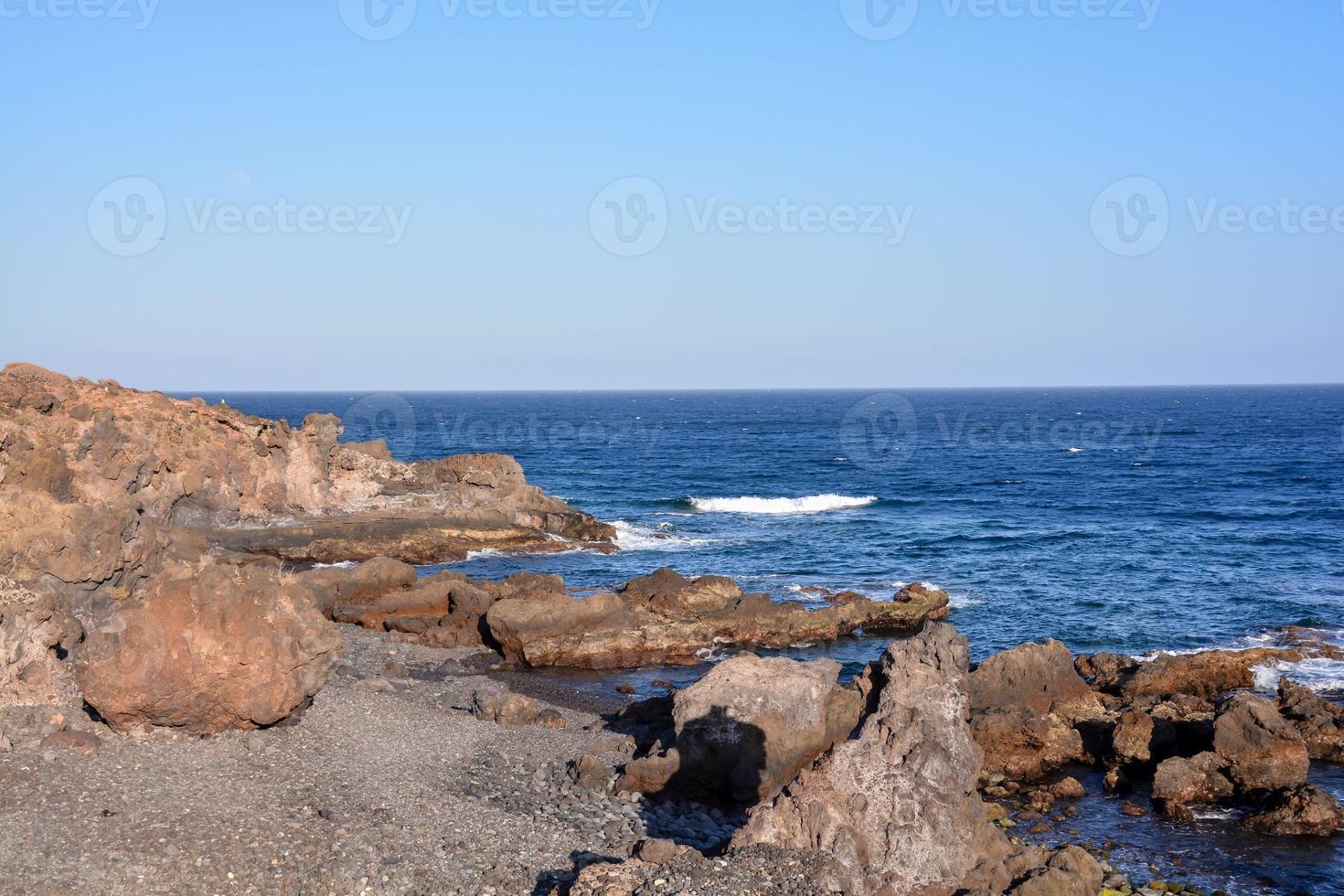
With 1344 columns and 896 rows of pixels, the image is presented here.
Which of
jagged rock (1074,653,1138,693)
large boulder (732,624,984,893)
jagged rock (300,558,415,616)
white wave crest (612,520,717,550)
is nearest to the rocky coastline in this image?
large boulder (732,624,984,893)

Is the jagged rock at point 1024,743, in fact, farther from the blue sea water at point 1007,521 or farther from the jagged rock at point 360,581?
the jagged rock at point 360,581

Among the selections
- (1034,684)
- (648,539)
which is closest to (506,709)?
(1034,684)

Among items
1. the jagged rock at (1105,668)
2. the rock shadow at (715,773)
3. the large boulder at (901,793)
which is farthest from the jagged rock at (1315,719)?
the rock shadow at (715,773)

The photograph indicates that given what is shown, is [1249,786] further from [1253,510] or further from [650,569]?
[1253,510]

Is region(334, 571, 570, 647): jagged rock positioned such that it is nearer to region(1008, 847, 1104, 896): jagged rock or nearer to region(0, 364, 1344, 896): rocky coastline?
region(0, 364, 1344, 896): rocky coastline

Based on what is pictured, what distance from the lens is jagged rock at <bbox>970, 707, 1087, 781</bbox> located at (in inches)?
953

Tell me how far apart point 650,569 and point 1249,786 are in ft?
96.8

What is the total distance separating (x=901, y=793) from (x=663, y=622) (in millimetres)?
19112

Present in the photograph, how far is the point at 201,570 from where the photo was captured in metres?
20.9

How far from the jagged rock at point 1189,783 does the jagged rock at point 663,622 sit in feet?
48.7

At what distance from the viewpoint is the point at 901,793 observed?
16.6 m

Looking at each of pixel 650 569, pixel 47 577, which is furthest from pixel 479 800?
pixel 650 569

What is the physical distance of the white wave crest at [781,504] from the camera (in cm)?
7112

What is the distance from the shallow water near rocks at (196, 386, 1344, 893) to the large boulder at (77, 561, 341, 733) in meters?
11.1
